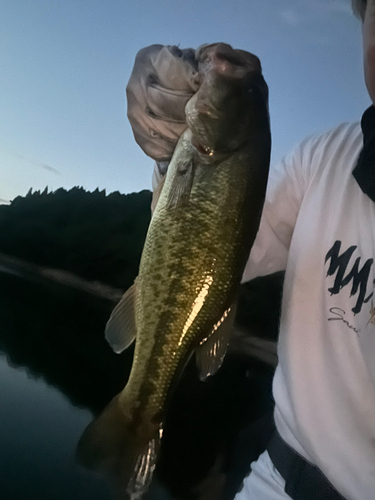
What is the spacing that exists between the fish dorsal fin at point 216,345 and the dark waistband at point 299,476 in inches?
13.9

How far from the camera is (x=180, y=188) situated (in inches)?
37.0

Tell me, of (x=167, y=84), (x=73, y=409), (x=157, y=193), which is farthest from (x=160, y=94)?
(x=73, y=409)

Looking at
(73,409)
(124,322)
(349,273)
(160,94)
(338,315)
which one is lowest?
(73,409)

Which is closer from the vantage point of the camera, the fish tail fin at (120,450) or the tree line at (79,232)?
the fish tail fin at (120,450)

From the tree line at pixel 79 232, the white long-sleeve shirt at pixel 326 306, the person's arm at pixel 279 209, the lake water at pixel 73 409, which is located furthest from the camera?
the tree line at pixel 79 232

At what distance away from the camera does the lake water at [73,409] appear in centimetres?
376

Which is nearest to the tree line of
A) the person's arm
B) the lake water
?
the lake water

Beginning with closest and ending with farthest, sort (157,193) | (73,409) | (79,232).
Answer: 1. (157,193)
2. (73,409)
3. (79,232)

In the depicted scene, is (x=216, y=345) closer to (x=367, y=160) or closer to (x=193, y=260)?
(x=193, y=260)

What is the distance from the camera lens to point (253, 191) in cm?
93

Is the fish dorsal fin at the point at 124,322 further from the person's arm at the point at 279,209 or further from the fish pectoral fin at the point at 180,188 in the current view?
the person's arm at the point at 279,209

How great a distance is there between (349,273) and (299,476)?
556 mm

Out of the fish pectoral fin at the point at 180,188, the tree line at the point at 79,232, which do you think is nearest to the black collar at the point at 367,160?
the fish pectoral fin at the point at 180,188

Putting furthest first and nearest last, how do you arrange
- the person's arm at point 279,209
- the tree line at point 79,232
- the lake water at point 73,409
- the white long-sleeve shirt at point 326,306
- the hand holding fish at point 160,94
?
1. the tree line at point 79,232
2. the lake water at point 73,409
3. the person's arm at point 279,209
4. the hand holding fish at point 160,94
5. the white long-sleeve shirt at point 326,306
